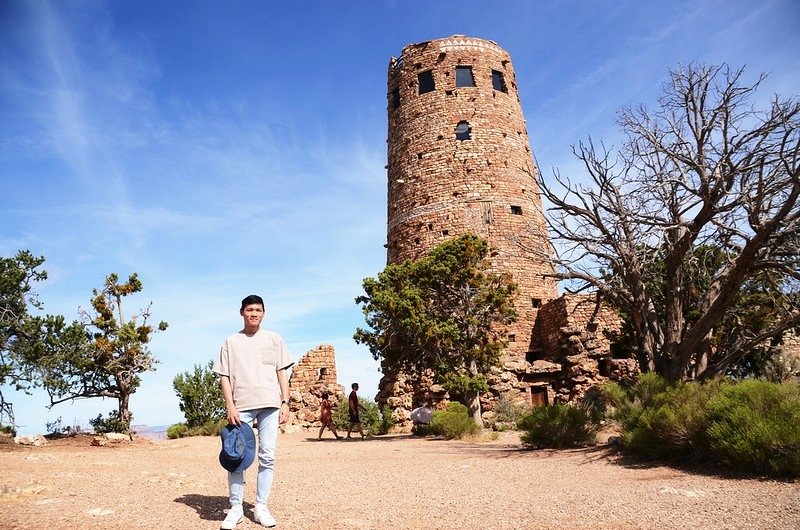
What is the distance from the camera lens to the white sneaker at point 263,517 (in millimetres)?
4121

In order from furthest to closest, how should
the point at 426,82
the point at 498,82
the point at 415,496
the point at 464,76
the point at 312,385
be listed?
the point at 498,82 < the point at 426,82 < the point at 464,76 < the point at 312,385 < the point at 415,496

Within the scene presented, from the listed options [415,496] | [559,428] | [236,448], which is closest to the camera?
[236,448]

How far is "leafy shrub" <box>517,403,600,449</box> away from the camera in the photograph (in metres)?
9.98

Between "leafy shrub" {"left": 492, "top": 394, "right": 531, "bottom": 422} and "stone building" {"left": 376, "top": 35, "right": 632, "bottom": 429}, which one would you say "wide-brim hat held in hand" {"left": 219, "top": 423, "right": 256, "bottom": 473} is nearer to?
"leafy shrub" {"left": 492, "top": 394, "right": 531, "bottom": 422}

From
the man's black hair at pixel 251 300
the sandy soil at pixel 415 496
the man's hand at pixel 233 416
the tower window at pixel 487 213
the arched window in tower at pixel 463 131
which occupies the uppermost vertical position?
the arched window in tower at pixel 463 131

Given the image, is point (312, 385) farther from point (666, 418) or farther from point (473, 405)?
point (666, 418)

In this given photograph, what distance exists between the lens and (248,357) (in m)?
4.43

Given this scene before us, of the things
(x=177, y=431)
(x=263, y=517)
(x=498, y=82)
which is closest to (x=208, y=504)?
(x=263, y=517)

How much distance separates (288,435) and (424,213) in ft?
33.3

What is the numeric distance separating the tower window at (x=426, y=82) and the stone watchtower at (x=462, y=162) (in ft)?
0.18

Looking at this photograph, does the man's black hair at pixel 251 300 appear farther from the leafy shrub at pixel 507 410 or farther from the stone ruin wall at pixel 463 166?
the stone ruin wall at pixel 463 166

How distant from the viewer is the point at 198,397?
63.3ft

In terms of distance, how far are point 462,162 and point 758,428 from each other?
1791cm

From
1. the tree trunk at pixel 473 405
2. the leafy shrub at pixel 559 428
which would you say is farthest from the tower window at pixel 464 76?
the leafy shrub at pixel 559 428
